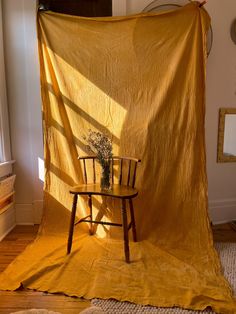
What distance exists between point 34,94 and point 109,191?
1.15 metres

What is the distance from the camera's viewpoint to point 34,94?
7.56 feet

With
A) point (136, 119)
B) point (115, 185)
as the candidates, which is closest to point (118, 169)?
point (115, 185)

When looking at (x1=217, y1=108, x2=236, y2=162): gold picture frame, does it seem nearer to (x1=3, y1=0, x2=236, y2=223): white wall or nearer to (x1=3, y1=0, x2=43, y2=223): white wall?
(x1=3, y1=0, x2=236, y2=223): white wall

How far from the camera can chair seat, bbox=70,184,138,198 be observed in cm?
181

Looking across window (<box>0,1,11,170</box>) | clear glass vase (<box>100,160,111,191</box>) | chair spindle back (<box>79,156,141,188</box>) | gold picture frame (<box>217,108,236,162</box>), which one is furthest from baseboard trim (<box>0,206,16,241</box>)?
gold picture frame (<box>217,108,236,162</box>)

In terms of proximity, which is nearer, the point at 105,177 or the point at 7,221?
the point at 105,177

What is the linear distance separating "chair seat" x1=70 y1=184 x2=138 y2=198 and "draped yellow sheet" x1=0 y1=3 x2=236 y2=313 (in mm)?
225

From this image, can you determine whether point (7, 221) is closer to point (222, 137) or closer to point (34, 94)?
point (34, 94)

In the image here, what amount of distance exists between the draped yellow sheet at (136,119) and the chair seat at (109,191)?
225mm

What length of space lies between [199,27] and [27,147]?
1.76 metres

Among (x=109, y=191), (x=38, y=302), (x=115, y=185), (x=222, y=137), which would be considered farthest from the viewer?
(x=222, y=137)

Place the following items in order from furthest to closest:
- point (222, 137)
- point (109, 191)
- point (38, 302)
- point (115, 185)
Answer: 1. point (222, 137)
2. point (115, 185)
3. point (109, 191)
4. point (38, 302)

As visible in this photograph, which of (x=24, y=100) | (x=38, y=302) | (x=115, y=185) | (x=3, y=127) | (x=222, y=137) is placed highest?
(x=24, y=100)

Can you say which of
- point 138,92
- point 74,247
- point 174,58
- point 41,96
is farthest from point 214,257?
point 41,96
